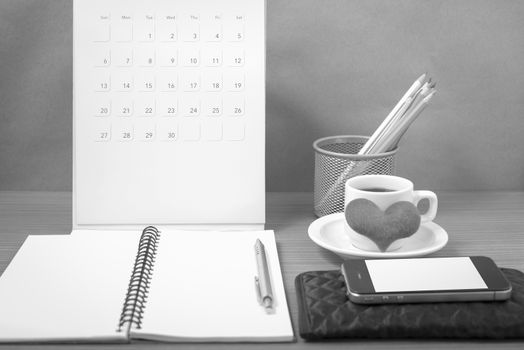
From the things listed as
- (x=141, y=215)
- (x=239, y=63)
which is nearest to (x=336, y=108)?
(x=239, y=63)

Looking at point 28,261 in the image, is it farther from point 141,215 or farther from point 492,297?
point 492,297

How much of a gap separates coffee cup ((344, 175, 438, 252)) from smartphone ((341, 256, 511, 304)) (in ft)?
0.18

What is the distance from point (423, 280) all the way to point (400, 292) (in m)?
0.04

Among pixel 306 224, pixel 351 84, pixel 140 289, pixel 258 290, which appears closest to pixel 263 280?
pixel 258 290

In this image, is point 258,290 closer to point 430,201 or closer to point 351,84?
point 430,201

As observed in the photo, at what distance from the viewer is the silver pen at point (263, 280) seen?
737 mm

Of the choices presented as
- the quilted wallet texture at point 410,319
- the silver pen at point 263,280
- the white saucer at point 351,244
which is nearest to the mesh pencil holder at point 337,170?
the white saucer at point 351,244

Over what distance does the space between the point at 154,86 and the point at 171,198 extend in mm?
146

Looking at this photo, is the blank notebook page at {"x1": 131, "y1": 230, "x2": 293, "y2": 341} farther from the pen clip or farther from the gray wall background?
the gray wall background

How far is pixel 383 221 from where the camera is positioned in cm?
84

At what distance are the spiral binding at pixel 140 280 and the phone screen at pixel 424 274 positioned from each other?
0.77 ft

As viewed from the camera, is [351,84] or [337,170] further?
[351,84]

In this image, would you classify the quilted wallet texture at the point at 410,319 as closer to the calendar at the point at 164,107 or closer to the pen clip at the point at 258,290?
the pen clip at the point at 258,290

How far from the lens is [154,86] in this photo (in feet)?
3.09
